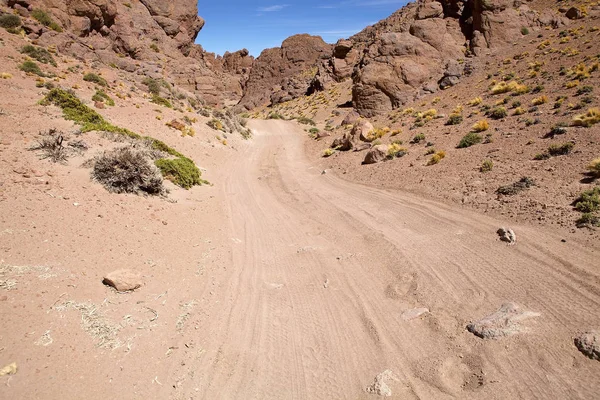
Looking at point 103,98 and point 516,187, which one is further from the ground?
point 103,98

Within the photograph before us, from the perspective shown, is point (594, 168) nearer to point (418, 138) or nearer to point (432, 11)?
point (418, 138)

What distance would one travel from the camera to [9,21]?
2527cm

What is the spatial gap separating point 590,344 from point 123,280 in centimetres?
714

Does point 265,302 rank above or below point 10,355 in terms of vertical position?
below

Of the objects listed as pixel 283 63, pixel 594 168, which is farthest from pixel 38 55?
pixel 283 63

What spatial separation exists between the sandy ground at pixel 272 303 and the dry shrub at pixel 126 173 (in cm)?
37

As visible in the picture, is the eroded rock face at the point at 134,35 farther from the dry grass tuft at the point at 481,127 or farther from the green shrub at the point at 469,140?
the dry grass tuft at the point at 481,127

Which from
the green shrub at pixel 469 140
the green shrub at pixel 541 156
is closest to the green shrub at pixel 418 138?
the green shrub at pixel 469 140

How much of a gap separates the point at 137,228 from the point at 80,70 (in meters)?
24.3

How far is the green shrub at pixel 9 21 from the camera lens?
2495cm

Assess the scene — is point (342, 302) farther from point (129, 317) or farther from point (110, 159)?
point (110, 159)

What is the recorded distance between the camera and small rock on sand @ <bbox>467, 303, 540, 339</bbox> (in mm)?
4565

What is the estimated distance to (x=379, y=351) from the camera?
182 inches

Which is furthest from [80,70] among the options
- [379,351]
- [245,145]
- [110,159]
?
[379,351]
